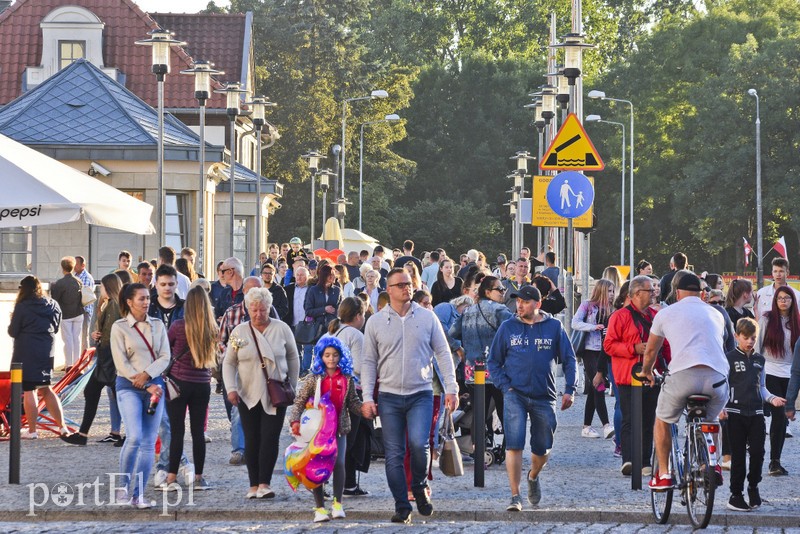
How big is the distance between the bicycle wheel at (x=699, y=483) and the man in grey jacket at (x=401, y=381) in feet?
5.30

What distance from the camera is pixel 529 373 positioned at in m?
10.8

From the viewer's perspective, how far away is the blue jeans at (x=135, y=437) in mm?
10828

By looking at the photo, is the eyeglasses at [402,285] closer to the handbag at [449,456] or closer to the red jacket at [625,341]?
the handbag at [449,456]

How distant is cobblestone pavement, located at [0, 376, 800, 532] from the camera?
10562mm

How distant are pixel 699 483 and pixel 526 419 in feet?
4.55

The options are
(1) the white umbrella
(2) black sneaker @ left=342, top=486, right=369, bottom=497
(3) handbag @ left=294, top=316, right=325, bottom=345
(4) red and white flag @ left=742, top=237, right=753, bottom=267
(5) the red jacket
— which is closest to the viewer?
(2) black sneaker @ left=342, top=486, right=369, bottom=497

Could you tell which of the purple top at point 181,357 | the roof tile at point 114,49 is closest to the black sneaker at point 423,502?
the purple top at point 181,357

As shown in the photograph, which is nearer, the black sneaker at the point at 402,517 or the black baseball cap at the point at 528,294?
the black sneaker at the point at 402,517

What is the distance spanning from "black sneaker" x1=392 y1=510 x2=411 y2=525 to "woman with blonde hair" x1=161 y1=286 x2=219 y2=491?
74.6 inches

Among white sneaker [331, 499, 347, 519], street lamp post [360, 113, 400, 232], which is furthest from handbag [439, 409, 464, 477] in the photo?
street lamp post [360, 113, 400, 232]

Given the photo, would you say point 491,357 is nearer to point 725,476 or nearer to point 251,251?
point 725,476

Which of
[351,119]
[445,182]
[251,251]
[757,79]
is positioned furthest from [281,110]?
[251,251]

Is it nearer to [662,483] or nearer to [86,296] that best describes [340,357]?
[662,483]

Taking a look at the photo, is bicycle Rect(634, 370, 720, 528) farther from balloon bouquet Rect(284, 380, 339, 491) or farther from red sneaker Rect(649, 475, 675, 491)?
balloon bouquet Rect(284, 380, 339, 491)
